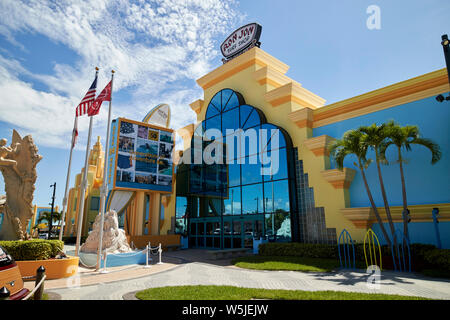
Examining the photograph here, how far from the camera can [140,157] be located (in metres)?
28.0

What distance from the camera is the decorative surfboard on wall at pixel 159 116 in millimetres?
31328

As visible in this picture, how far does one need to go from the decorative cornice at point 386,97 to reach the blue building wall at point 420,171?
1.44 feet

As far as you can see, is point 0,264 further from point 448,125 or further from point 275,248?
point 448,125

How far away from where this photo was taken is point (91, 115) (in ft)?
47.0

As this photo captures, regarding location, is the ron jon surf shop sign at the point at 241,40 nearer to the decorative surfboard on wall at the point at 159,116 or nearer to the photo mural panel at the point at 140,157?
the decorative surfboard on wall at the point at 159,116

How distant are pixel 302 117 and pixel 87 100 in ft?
45.3

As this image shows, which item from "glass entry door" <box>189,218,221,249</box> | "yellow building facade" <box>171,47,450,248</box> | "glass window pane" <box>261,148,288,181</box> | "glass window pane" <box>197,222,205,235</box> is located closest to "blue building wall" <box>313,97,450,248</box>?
"yellow building facade" <box>171,47,450,248</box>

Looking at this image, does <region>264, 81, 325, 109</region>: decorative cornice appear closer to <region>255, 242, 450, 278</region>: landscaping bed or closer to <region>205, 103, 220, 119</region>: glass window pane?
<region>205, 103, 220, 119</region>: glass window pane

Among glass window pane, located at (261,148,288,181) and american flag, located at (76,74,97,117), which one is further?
glass window pane, located at (261,148,288,181)

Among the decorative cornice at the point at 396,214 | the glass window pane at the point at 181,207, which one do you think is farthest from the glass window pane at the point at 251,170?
the glass window pane at the point at 181,207

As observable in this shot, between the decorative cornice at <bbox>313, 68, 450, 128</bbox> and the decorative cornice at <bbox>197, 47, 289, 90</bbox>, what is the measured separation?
25.5 ft

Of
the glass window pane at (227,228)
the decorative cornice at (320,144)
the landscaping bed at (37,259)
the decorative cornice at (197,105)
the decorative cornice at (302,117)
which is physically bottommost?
the landscaping bed at (37,259)

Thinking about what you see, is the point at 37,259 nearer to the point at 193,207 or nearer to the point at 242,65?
the point at 193,207

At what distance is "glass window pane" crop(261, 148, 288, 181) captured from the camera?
20156 millimetres
